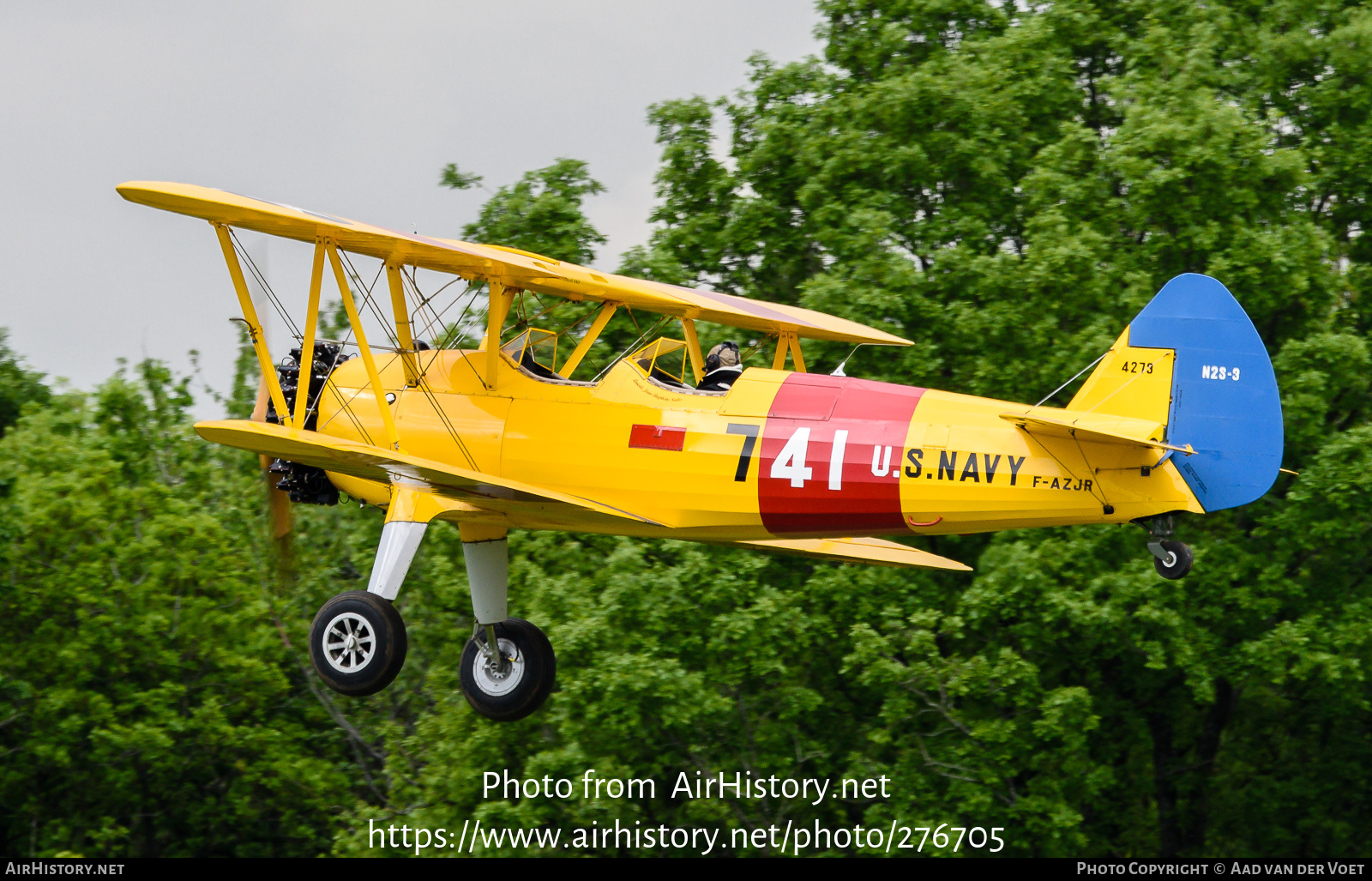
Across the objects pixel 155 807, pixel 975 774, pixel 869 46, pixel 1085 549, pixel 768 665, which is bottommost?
pixel 155 807

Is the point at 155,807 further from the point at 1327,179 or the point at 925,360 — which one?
the point at 1327,179

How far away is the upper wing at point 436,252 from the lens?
35.6 ft

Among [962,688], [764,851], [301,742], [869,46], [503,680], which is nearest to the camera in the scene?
[503,680]

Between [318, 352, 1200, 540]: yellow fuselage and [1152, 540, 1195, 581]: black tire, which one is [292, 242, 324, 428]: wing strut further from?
[1152, 540, 1195, 581]: black tire

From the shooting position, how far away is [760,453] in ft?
35.7


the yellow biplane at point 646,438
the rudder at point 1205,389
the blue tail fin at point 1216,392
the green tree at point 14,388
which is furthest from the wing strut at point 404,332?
the green tree at point 14,388

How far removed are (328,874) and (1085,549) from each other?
1039cm

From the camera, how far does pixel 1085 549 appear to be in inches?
709

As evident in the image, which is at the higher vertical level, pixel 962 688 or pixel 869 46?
pixel 869 46

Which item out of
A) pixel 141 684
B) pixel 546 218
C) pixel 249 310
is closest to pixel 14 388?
pixel 141 684

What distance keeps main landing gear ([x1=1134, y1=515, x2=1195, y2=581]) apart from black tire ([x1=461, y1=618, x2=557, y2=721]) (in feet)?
15.9

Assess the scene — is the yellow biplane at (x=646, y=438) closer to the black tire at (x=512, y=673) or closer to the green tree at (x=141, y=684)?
the black tire at (x=512, y=673)

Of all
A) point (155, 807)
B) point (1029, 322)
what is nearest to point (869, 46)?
point (1029, 322)

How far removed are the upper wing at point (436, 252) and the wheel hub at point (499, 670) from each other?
2.80m
